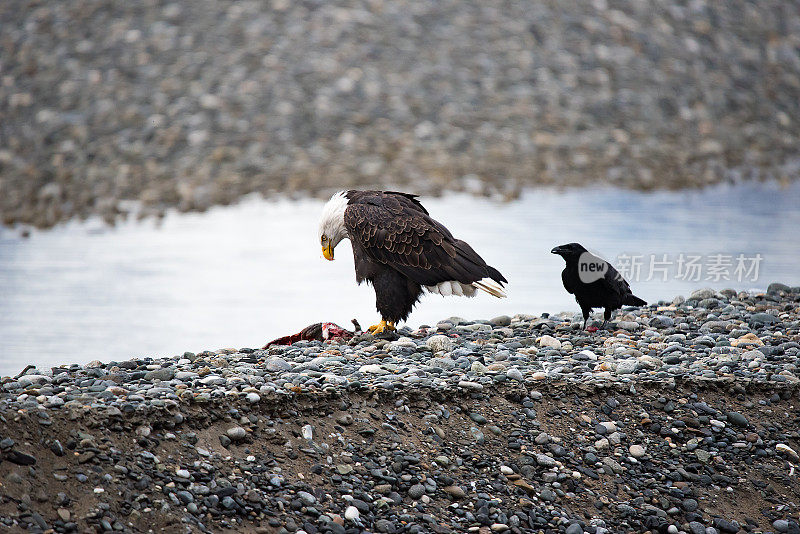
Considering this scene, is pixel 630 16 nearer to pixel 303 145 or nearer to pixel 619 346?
pixel 303 145

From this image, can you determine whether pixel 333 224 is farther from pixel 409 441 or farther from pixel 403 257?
pixel 409 441

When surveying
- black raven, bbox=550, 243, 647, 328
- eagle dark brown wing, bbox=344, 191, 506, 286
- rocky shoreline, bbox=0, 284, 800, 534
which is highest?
eagle dark brown wing, bbox=344, 191, 506, 286

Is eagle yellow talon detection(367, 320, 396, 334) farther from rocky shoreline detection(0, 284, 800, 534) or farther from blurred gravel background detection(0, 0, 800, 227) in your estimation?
blurred gravel background detection(0, 0, 800, 227)

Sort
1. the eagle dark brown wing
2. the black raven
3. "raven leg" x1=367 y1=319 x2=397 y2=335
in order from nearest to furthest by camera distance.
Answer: the eagle dark brown wing
"raven leg" x1=367 y1=319 x2=397 y2=335
the black raven

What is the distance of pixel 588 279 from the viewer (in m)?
4.02

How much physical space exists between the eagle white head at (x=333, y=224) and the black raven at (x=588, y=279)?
3.29 ft

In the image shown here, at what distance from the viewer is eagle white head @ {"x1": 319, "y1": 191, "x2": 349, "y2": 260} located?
3.92 meters

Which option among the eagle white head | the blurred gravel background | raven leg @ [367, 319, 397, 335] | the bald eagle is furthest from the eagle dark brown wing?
the blurred gravel background

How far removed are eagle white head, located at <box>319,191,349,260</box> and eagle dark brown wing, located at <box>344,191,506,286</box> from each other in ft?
0.39

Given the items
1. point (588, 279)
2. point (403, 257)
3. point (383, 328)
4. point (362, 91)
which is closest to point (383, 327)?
point (383, 328)

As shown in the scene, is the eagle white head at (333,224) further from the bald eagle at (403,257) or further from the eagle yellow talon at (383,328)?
the eagle yellow talon at (383,328)

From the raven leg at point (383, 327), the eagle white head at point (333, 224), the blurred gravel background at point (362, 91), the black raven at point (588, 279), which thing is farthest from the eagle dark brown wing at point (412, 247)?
the blurred gravel background at point (362, 91)

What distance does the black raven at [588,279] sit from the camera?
13.2 feet

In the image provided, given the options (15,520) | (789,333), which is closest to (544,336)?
(789,333)
